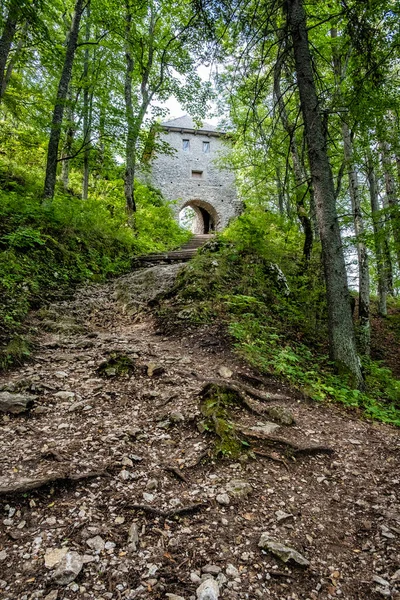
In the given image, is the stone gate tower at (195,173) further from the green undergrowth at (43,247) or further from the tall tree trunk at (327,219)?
the tall tree trunk at (327,219)

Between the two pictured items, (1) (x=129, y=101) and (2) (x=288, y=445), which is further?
(1) (x=129, y=101)

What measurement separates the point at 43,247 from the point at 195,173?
64.9ft

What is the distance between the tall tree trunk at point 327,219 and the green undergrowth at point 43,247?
14.8 ft

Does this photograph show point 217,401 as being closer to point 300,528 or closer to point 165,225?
point 300,528

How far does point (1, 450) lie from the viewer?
2434 mm

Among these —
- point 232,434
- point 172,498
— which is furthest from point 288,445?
point 172,498

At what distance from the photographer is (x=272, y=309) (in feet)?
21.3

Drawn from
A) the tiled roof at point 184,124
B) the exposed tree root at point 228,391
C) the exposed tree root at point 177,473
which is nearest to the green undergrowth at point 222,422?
the exposed tree root at point 228,391

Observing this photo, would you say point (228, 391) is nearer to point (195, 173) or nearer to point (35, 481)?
point (35, 481)

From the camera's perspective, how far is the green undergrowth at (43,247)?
4.93m

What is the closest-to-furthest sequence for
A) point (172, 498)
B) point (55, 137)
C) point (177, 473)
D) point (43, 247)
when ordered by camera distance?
point (172, 498), point (177, 473), point (43, 247), point (55, 137)

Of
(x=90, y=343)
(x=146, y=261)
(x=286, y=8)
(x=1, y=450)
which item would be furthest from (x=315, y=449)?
(x=146, y=261)

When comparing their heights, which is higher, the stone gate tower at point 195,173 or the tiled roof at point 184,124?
the tiled roof at point 184,124

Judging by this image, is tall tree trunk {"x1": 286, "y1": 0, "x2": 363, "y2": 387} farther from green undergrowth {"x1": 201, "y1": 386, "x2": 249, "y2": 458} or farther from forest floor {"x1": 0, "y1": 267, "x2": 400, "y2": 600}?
green undergrowth {"x1": 201, "y1": 386, "x2": 249, "y2": 458}
